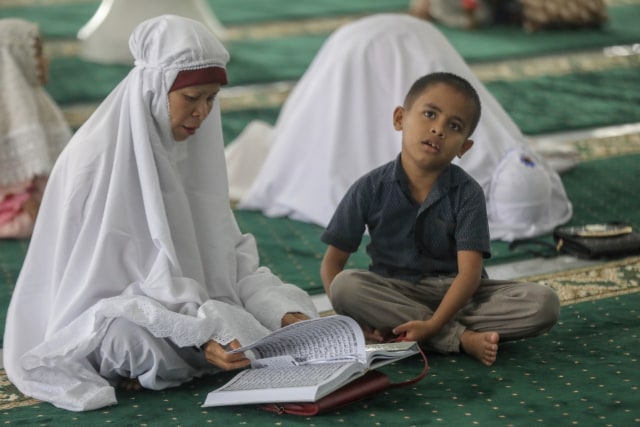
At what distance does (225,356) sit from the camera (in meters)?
2.73

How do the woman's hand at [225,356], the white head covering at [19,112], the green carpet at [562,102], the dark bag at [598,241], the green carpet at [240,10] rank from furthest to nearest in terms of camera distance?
the green carpet at [240,10], the green carpet at [562,102], the white head covering at [19,112], the dark bag at [598,241], the woman's hand at [225,356]

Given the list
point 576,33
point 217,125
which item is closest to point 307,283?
point 217,125

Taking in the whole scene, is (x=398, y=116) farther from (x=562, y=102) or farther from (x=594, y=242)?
(x=562, y=102)

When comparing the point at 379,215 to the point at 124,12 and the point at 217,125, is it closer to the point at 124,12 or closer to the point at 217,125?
the point at 217,125

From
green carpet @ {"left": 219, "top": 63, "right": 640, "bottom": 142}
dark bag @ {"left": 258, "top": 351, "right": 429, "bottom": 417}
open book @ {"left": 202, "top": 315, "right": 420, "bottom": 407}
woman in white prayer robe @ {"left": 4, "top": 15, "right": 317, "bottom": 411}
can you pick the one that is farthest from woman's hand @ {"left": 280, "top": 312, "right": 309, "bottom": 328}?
green carpet @ {"left": 219, "top": 63, "right": 640, "bottom": 142}

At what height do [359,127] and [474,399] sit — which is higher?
[359,127]

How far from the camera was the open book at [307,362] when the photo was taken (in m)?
2.64

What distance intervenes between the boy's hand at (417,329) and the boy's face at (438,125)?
1.24 ft

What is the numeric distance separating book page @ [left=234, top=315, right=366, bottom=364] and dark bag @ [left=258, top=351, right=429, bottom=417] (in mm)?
81

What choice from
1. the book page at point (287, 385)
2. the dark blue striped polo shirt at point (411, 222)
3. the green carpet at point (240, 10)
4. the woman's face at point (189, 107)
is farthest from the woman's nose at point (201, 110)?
the green carpet at point (240, 10)

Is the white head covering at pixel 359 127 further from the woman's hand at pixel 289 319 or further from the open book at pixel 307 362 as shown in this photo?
the open book at pixel 307 362

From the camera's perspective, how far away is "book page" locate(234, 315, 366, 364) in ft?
8.78

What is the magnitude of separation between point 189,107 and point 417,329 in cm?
76

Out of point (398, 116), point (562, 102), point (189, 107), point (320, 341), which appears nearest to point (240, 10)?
point (562, 102)
